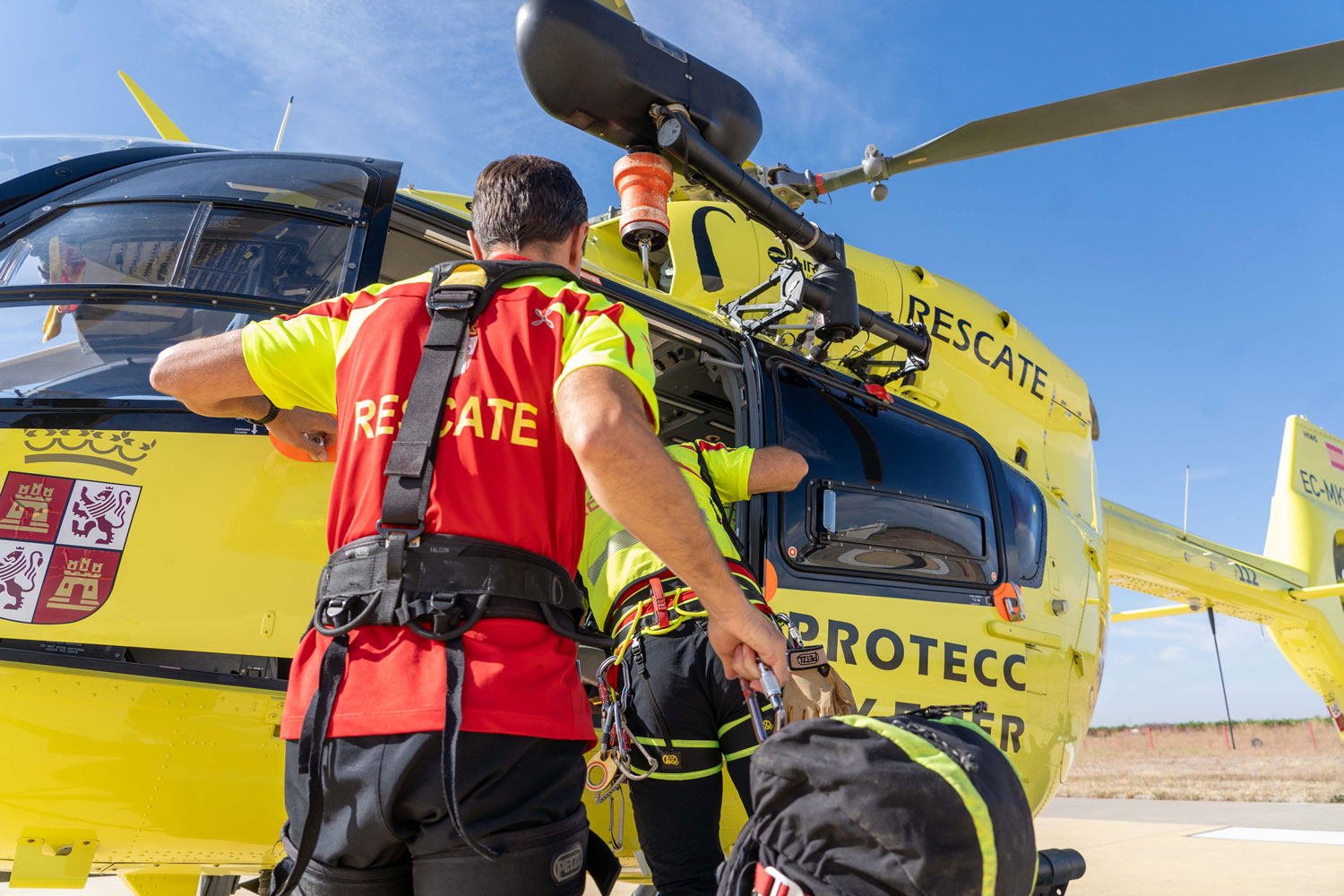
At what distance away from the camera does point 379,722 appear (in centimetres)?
117

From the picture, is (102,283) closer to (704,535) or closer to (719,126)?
(704,535)

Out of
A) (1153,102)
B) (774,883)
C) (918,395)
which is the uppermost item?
(1153,102)

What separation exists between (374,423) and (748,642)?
683mm

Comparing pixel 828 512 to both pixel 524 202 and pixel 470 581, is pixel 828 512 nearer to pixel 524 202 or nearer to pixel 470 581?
pixel 524 202

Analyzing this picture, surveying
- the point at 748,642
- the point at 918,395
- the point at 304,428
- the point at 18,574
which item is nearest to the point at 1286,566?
the point at 918,395

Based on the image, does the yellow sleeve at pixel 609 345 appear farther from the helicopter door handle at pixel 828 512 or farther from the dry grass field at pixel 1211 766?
the dry grass field at pixel 1211 766

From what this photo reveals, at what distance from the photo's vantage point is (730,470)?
96.9 inches

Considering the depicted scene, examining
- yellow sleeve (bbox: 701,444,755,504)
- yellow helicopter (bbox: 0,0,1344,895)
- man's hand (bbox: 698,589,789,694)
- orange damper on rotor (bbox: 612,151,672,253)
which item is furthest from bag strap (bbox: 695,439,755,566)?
orange damper on rotor (bbox: 612,151,672,253)

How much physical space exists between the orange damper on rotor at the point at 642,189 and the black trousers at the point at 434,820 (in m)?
2.10

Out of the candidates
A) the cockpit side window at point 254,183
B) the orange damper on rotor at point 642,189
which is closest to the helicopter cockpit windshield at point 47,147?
the cockpit side window at point 254,183

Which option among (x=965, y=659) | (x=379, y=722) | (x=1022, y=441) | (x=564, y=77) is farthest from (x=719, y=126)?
(x=1022, y=441)

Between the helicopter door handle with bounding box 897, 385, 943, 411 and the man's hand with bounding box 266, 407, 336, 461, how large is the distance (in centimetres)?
338

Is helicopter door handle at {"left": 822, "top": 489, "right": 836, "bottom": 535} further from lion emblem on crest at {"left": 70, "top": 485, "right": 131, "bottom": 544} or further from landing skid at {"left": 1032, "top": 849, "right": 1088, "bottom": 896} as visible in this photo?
lion emblem on crest at {"left": 70, "top": 485, "right": 131, "bottom": 544}

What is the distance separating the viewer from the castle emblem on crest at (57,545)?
5.82ft
